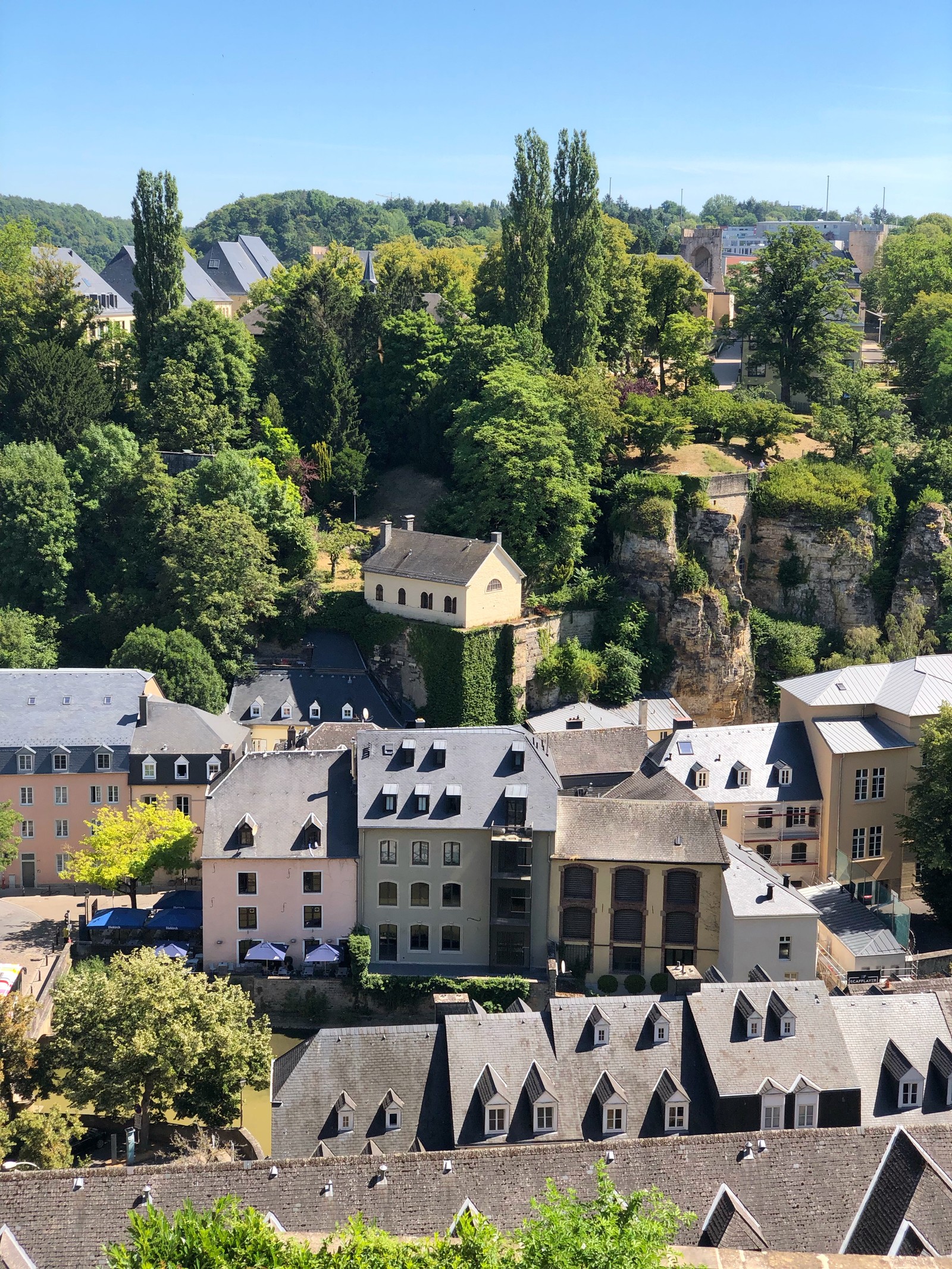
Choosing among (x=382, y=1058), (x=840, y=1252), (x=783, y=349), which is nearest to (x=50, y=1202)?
(x=382, y=1058)

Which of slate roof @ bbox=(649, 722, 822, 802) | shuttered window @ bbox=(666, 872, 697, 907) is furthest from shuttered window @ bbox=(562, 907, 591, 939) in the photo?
slate roof @ bbox=(649, 722, 822, 802)

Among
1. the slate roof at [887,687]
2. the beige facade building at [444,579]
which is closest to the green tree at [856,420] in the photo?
the slate roof at [887,687]

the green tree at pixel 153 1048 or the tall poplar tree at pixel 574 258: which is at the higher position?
the tall poplar tree at pixel 574 258

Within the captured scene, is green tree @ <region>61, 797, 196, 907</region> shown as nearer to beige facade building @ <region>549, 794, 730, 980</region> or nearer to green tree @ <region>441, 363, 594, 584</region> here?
beige facade building @ <region>549, 794, 730, 980</region>

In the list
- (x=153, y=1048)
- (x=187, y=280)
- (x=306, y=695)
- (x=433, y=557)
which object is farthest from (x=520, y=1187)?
(x=187, y=280)

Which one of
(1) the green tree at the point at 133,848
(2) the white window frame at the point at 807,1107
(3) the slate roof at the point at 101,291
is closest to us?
(2) the white window frame at the point at 807,1107

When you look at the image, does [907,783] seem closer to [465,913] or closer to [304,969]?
[465,913]

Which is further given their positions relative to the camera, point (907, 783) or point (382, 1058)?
point (907, 783)

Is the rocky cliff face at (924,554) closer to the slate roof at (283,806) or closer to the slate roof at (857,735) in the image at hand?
the slate roof at (857,735)
